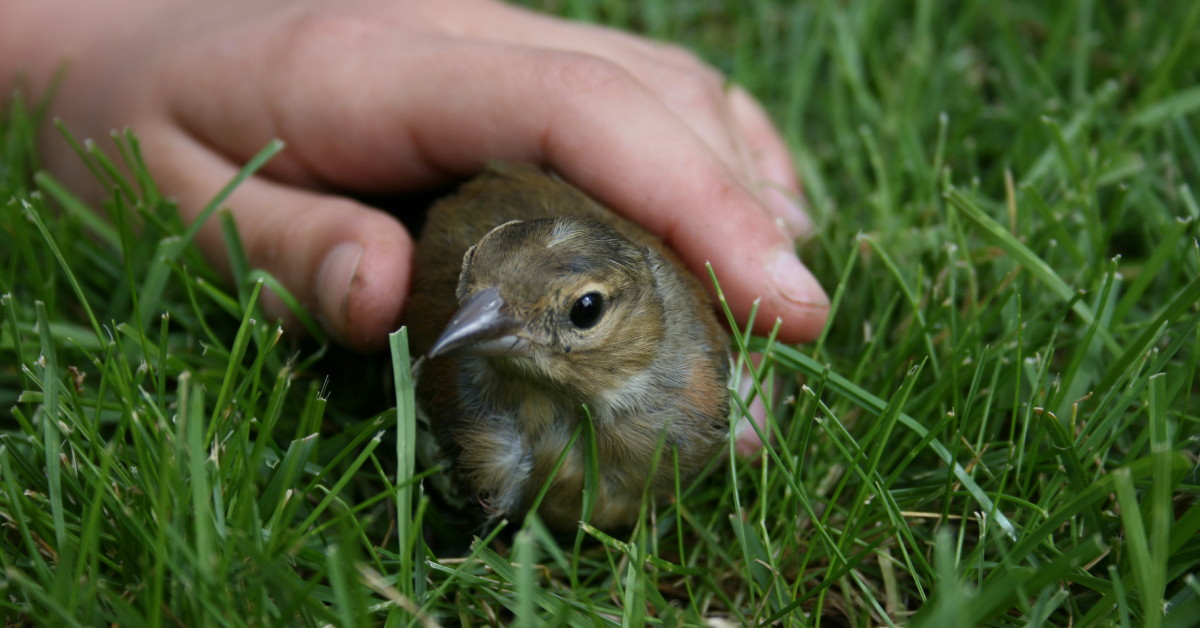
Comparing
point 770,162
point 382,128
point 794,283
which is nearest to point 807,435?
point 794,283

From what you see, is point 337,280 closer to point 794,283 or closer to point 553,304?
point 553,304

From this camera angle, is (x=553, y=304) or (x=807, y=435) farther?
(x=807, y=435)

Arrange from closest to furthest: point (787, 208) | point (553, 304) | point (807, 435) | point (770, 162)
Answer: point (553, 304) < point (807, 435) < point (787, 208) < point (770, 162)

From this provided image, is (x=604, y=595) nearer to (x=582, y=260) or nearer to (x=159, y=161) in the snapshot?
(x=582, y=260)

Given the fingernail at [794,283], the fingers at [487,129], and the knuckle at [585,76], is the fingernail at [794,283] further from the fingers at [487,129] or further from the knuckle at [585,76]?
the knuckle at [585,76]

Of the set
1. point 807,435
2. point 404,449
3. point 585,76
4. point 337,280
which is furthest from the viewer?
point 585,76

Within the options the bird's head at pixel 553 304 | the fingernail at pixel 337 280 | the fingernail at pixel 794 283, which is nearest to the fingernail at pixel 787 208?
the fingernail at pixel 794 283
